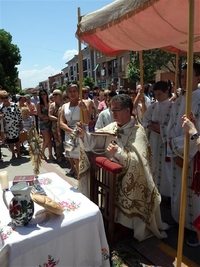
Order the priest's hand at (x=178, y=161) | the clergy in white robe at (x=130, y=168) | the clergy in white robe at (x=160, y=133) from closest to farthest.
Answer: the clergy in white robe at (x=130, y=168), the priest's hand at (x=178, y=161), the clergy in white robe at (x=160, y=133)

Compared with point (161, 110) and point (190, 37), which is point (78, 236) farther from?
point (161, 110)

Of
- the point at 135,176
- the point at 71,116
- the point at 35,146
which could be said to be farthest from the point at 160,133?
the point at 35,146

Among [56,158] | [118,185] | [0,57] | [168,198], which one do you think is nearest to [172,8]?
[118,185]

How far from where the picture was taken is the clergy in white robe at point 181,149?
8.49 feet

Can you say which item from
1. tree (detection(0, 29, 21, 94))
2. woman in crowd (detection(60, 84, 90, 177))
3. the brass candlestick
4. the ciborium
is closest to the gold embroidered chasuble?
the ciborium

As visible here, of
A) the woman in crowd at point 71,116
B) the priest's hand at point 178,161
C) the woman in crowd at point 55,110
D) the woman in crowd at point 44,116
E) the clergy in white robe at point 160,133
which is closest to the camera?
the priest's hand at point 178,161

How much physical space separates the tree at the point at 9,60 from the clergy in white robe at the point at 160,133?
26.7m

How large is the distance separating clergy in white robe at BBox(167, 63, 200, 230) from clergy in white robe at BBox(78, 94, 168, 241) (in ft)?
1.27

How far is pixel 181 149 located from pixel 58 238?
5.54ft

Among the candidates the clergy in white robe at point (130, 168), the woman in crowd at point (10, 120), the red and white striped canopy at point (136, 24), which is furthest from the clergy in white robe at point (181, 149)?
the woman in crowd at point (10, 120)

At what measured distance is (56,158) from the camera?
632 centimetres

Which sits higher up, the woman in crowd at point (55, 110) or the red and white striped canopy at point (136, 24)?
the red and white striped canopy at point (136, 24)

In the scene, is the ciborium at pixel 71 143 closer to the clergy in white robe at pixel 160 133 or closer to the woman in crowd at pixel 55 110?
the clergy in white robe at pixel 160 133

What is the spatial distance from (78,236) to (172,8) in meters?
2.19
